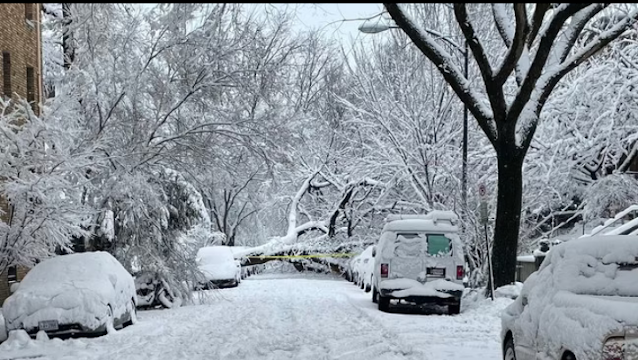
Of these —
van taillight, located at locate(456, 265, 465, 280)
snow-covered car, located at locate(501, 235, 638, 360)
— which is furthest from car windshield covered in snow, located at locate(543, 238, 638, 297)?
van taillight, located at locate(456, 265, 465, 280)

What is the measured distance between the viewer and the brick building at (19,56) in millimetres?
20391

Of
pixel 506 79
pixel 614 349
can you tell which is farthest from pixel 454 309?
pixel 614 349

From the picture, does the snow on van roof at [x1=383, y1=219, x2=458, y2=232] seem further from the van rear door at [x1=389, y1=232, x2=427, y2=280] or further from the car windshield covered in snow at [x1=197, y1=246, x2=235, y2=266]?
the car windshield covered in snow at [x1=197, y1=246, x2=235, y2=266]

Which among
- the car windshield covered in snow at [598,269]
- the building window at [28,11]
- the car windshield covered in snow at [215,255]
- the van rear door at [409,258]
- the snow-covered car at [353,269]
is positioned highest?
the building window at [28,11]

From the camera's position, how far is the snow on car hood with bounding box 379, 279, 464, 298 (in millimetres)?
17828

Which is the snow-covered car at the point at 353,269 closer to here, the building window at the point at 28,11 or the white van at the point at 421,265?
the white van at the point at 421,265

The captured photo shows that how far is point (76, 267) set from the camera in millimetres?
14930

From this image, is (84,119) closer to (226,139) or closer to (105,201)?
(105,201)

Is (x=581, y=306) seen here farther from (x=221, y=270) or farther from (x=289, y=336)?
(x=221, y=270)

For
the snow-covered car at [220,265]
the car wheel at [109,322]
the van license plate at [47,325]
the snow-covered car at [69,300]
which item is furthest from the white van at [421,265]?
the snow-covered car at [220,265]

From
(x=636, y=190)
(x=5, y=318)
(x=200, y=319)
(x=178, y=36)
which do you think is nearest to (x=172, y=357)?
(x=5, y=318)

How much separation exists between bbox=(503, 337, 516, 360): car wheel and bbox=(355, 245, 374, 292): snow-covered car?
1543 cm

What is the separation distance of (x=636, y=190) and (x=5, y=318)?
21017 mm

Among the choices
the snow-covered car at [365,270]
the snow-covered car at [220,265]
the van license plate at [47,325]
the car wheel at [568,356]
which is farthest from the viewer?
the snow-covered car at [220,265]
